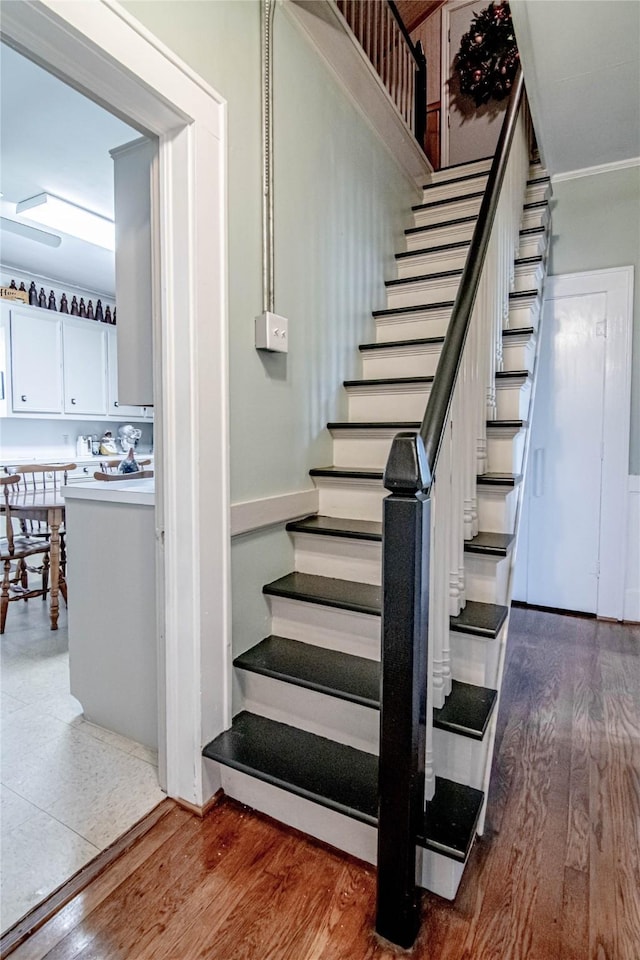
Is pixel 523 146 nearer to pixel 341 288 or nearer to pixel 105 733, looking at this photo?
pixel 341 288

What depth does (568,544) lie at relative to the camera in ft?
10.6

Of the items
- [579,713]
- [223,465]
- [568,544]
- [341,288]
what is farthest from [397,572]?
[568,544]

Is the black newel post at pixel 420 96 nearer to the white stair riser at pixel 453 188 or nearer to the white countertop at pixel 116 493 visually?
the white stair riser at pixel 453 188

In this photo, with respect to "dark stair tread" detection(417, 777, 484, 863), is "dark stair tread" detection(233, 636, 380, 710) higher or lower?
higher

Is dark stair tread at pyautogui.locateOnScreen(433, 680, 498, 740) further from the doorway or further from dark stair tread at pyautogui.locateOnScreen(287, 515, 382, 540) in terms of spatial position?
the doorway

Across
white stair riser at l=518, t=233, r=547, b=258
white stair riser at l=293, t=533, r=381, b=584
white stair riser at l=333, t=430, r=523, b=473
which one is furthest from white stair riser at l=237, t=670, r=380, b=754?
white stair riser at l=518, t=233, r=547, b=258

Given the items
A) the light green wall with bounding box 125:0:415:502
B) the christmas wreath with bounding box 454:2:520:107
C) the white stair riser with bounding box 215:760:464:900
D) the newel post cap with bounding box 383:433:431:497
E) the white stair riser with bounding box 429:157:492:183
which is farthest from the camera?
the christmas wreath with bounding box 454:2:520:107

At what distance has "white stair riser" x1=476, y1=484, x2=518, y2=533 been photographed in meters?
1.80

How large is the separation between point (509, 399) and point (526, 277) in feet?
2.91

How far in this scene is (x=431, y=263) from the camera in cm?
295

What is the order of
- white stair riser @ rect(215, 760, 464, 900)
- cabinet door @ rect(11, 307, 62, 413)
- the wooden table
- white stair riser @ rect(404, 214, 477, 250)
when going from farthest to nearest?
cabinet door @ rect(11, 307, 62, 413), white stair riser @ rect(404, 214, 477, 250), the wooden table, white stair riser @ rect(215, 760, 464, 900)

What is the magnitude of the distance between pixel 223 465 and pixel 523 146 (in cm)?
263

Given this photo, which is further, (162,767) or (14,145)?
(14,145)

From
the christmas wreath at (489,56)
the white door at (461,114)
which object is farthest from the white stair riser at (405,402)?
the christmas wreath at (489,56)
